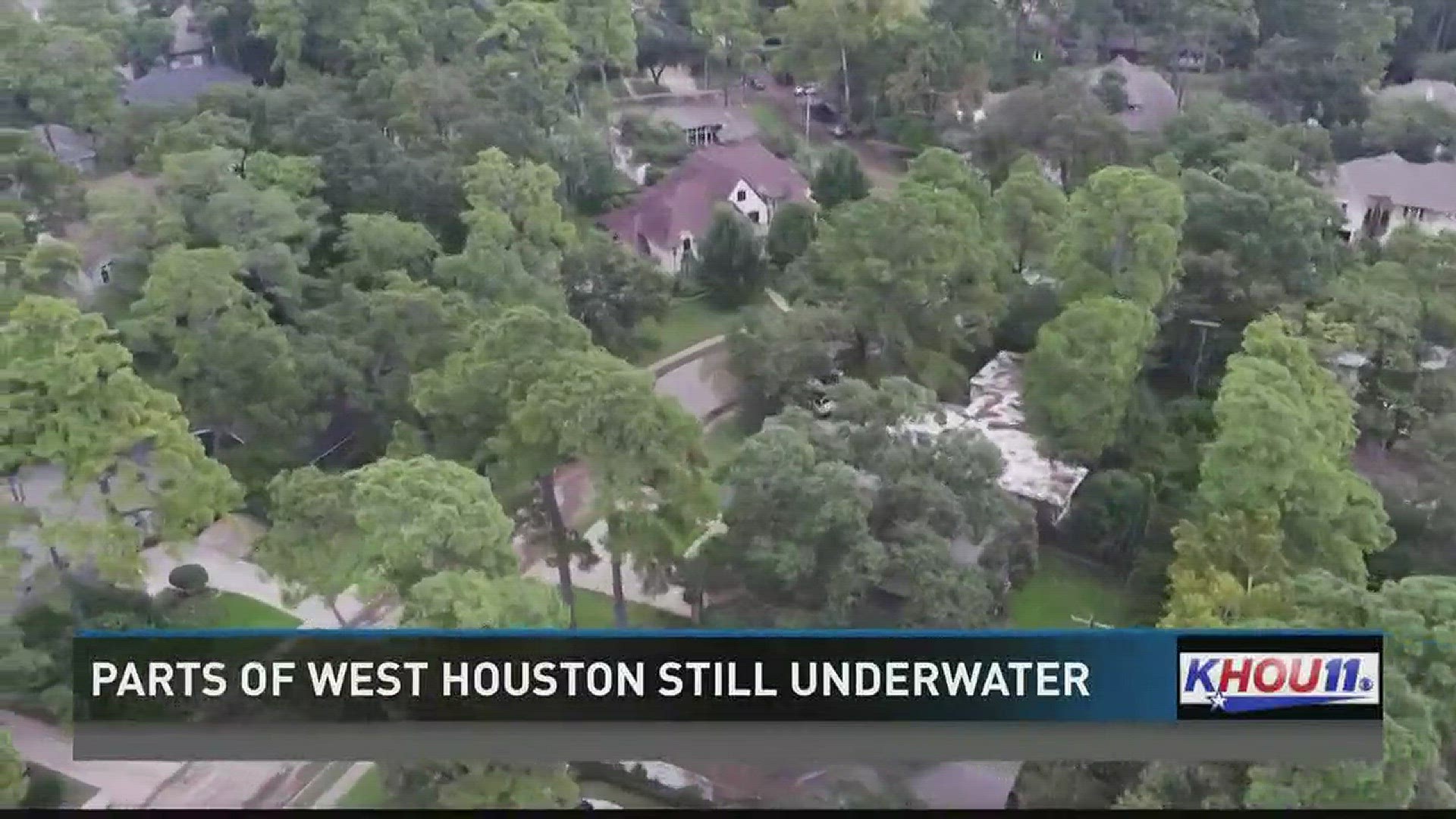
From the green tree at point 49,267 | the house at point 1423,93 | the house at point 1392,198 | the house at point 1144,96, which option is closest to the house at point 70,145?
the green tree at point 49,267

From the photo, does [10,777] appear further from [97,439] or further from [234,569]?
[234,569]

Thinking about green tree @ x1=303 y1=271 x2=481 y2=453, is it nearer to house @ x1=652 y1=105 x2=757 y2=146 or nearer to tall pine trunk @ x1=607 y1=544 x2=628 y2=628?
tall pine trunk @ x1=607 y1=544 x2=628 y2=628

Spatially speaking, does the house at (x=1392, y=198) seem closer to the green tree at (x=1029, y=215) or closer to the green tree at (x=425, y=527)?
the green tree at (x=1029, y=215)

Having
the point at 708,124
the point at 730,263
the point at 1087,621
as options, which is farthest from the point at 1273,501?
the point at 708,124

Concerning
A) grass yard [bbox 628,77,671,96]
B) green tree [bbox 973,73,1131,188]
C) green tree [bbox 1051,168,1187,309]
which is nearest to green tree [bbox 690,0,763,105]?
grass yard [bbox 628,77,671,96]

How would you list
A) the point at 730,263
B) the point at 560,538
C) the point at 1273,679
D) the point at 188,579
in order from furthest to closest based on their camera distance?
the point at 730,263 < the point at 188,579 < the point at 560,538 < the point at 1273,679

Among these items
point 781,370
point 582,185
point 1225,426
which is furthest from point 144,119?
point 1225,426
